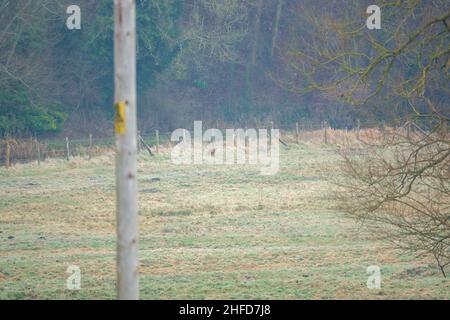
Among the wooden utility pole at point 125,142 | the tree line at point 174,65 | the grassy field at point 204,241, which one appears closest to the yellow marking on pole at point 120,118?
the wooden utility pole at point 125,142

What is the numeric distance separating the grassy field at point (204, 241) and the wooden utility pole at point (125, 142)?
4.95 meters

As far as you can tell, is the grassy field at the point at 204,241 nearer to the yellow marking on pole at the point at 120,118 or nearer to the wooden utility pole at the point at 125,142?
the wooden utility pole at the point at 125,142

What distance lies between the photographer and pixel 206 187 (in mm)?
24484

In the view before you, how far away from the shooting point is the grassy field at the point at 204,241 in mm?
11820

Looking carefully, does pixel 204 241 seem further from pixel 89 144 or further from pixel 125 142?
pixel 89 144

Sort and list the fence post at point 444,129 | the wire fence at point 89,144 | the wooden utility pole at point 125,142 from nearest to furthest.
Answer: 1. the wooden utility pole at point 125,142
2. the fence post at point 444,129
3. the wire fence at point 89,144

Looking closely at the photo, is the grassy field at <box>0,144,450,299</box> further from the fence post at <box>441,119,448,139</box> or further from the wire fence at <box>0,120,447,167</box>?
Result: the wire fence at <box>0,120,447,167</box>

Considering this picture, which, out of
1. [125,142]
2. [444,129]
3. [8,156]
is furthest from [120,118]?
[8,156]

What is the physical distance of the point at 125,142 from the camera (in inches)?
241

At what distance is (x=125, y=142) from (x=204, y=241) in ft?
33.8
